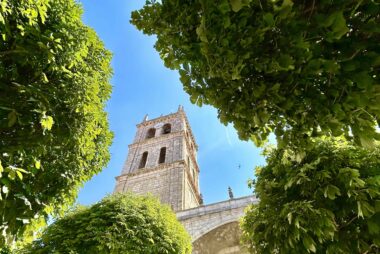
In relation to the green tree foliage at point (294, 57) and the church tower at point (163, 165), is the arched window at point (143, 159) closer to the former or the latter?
the church tower at point (163, 165)

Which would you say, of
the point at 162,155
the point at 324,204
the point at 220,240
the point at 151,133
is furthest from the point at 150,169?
the point at 324,204

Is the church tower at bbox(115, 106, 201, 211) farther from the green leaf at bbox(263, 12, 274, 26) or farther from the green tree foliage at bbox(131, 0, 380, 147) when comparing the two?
the green leaf at bbox(263, 12, 274, 26)

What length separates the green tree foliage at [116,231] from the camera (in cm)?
741

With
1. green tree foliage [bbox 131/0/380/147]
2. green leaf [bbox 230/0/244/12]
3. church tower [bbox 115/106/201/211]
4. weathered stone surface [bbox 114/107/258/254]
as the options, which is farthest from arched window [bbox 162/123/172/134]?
green leaf [bbox 230/0/244/12]

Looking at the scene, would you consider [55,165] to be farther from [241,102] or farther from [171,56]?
[241,102]

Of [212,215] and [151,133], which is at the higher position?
[151,133]

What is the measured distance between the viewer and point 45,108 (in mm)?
3562

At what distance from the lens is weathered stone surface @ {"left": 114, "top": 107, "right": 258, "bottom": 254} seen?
571 inches

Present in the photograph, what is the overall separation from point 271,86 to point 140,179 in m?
22.6

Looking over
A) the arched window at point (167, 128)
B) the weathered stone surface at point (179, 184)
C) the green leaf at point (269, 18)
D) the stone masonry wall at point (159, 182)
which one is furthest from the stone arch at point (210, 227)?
the arched window at point (167, 128)

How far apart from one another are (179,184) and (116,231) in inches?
558

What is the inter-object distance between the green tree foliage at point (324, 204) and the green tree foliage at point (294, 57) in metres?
1.44

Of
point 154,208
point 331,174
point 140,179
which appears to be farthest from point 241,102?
point 140,179

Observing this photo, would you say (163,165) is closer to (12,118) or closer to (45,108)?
(45,108)
